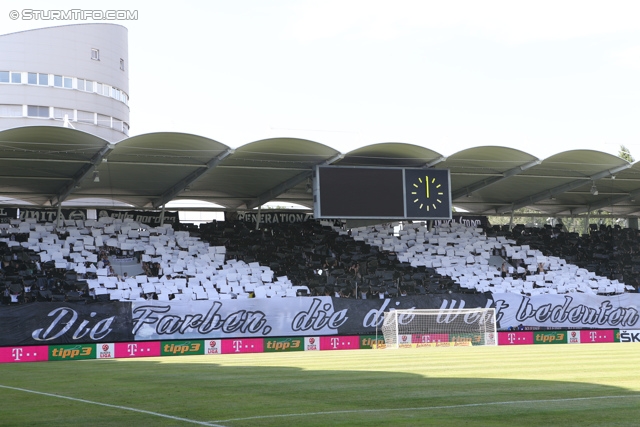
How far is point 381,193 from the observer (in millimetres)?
32688

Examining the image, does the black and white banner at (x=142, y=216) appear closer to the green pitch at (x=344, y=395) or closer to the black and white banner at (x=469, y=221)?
the black and white banner at (x=469, y=221)

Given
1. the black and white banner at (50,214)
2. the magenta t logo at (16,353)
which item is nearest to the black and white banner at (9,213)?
the black and white banner at (50,214)

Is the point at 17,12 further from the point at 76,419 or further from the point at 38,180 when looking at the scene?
the point at 76,419

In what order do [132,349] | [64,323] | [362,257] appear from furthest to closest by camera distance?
[362,257] < [132,349] < [64,323]

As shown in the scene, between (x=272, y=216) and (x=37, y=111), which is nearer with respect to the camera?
(x=272, y=216)

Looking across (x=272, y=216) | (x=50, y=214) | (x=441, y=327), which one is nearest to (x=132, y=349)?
(x=441, y=327)

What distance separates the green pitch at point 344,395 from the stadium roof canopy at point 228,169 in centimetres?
1254

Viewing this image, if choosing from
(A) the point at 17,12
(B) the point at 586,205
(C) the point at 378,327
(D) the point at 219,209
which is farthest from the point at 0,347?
(A) the point at 17,12

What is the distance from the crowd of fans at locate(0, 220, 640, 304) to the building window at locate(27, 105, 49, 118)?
34.6 metres

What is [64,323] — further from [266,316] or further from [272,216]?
[272,216]

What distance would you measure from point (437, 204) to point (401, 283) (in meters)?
3.73

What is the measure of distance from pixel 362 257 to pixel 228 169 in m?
7.56

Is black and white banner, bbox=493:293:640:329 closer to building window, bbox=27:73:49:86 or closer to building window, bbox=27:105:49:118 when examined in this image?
building window, bbox=27:105:49:118

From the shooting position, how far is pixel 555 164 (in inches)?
1378
